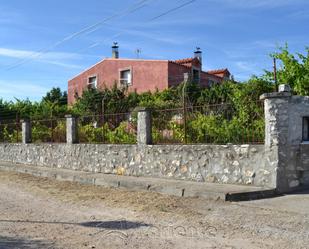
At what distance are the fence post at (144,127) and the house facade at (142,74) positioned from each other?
17.2 meters

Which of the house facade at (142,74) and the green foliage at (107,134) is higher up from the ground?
the house facade at (142,74)

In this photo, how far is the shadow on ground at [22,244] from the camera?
636 cm

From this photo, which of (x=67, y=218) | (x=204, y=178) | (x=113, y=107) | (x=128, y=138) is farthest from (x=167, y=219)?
(x=113, y=107)

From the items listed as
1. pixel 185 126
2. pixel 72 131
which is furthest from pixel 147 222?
pixel 72 131

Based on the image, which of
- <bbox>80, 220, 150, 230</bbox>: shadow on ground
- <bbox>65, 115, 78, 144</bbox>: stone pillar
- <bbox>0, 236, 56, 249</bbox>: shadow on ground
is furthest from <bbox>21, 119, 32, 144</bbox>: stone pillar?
<bbox>0, 236, 56, 249</bbox>: shadow on ground

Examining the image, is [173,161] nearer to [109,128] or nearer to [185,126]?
[185,126]

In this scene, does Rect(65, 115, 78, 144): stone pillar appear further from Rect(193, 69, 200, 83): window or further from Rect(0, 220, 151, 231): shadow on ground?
Rect(193, 69, 200, 83): window

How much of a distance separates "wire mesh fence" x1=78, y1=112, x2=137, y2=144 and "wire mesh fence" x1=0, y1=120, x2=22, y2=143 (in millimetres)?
6075

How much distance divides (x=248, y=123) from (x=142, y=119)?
384 centimetres

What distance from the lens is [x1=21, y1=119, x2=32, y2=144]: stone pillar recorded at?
21031 millimetres

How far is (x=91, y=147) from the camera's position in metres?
16.1

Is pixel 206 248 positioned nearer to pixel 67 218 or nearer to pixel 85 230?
pixel 85 230

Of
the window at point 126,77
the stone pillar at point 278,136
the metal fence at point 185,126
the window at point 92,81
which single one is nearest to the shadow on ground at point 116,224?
the stone pillar at point 278,136

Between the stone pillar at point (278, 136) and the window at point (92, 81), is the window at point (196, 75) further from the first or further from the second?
the stone pillar at point (278, 136)
